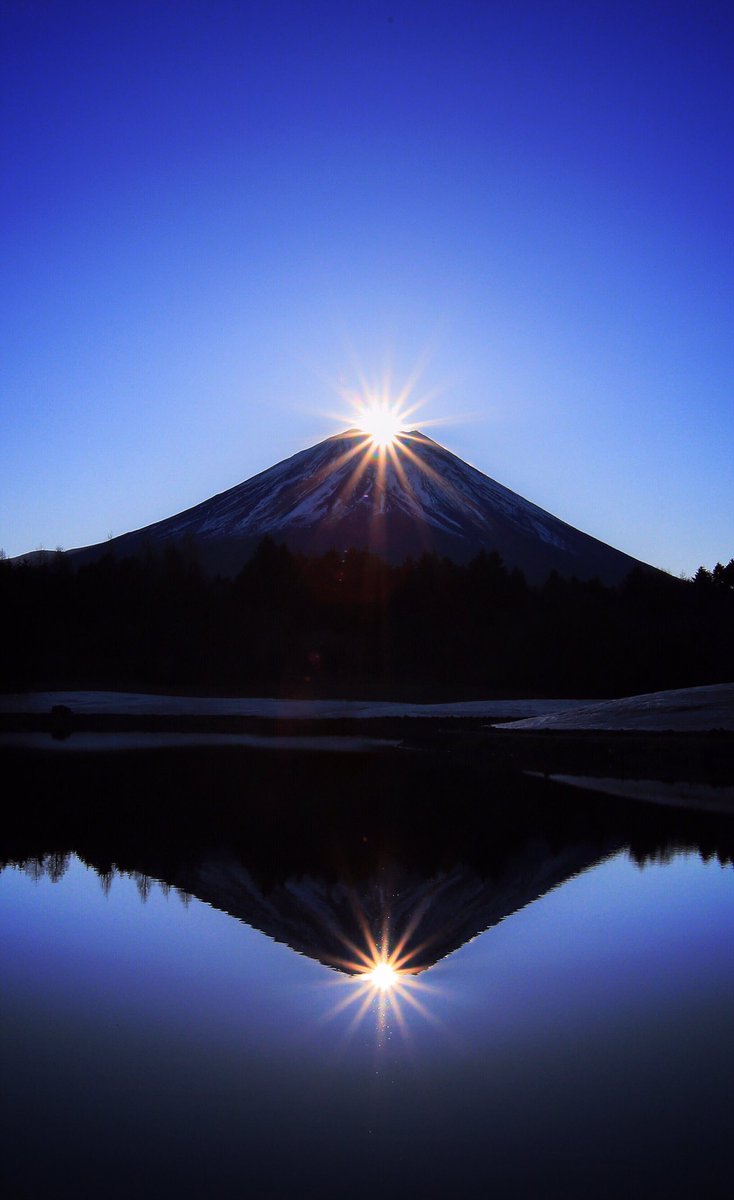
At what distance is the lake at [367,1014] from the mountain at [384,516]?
132 meters

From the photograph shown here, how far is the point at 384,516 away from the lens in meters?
159

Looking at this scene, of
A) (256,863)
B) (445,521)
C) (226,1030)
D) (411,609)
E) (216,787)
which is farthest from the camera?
(445,521)

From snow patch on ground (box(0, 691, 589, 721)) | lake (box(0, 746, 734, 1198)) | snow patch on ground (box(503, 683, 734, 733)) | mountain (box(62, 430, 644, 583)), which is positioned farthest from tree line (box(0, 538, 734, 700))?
mountain (box(62, 430, 644, 583))

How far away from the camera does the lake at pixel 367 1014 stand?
13.3 feet

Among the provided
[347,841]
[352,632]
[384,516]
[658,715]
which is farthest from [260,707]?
[384,516]

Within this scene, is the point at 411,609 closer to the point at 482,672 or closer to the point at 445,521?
the point at 482,672

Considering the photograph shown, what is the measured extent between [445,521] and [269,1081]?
15644 cm

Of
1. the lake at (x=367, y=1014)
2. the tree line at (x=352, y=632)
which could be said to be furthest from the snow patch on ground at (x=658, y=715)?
the tree line at (x=352, y=632)

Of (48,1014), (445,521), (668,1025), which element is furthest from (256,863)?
(445,521)

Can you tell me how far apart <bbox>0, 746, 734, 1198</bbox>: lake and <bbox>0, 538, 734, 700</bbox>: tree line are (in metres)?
42.8

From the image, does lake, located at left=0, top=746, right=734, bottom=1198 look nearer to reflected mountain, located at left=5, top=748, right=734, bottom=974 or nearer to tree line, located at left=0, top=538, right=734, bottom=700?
reflected mountain, located at left=5, top=748, right=734, bottom=974

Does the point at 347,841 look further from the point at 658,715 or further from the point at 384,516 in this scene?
the point at 384,516

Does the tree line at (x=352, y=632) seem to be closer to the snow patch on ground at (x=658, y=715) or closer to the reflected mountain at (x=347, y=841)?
the snow patch on ground at (x=658, y=715)

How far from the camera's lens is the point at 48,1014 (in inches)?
232
